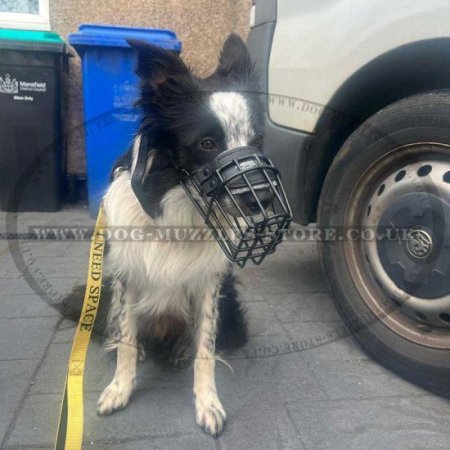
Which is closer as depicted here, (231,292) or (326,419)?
(326,419)

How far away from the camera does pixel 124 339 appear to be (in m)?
2.21

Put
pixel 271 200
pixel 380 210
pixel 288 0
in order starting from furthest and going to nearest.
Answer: pixel 288 0
pixel 380 210
pixel 271 200

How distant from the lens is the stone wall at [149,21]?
17.3 ft

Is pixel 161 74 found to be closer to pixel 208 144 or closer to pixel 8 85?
pixel 208 144

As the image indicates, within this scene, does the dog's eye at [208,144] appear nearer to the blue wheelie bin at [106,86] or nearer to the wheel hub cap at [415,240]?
the wheel hub cap at [415,240]

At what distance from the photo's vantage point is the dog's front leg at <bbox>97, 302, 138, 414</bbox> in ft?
6.77

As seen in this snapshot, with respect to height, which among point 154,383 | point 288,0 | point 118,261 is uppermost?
point 288,0

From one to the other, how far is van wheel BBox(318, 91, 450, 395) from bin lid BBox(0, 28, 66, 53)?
3.49 metres

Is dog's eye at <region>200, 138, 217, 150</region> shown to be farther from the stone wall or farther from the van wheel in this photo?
the stone wall

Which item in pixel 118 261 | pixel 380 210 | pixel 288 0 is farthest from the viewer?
pixel 288 0

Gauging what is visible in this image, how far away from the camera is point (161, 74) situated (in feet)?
6.30

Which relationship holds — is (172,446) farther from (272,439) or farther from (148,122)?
(148,122)

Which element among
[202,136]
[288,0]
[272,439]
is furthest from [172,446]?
[288,0]

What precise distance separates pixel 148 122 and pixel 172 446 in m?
1.36
